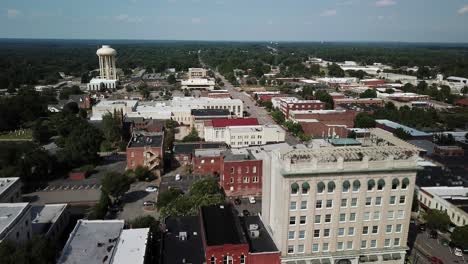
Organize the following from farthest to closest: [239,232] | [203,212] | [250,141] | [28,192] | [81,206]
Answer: [250,141] < [28,192] < [81,206] < [203,212] < [239,232]

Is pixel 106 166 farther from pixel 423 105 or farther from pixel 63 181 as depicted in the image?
pixel 423 105

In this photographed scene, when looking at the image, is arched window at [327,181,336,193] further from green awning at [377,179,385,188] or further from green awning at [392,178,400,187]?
green awning at [392,178,400,187]

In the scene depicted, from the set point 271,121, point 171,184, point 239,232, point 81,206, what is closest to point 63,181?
point 81,206

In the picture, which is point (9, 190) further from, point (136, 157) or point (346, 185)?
point (346, 185)

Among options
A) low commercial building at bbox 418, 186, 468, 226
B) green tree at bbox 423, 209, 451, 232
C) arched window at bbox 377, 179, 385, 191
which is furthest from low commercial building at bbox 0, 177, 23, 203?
low commercial building at bbox 418, 186, 468, 226

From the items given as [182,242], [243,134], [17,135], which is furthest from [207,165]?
[17,135]

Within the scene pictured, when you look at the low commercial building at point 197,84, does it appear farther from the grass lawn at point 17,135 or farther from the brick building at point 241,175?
the brick building at point 241,175
